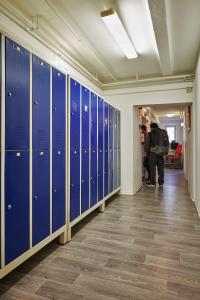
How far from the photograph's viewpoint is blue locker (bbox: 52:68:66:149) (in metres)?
2.35

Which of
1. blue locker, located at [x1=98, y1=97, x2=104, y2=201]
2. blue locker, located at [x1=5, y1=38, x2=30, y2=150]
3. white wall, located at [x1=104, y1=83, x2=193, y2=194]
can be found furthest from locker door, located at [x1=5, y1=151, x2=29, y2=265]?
white wall, located at [x1=104, y1=83, x2=193, y2=194]

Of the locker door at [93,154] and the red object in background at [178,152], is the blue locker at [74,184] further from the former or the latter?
the red object in background at [178,152]

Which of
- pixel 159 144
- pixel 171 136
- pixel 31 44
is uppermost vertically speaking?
pixel 31 44

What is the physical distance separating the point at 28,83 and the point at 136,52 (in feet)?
8.15

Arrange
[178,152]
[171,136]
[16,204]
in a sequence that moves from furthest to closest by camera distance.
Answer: [171,136], [178,152], [16,204]

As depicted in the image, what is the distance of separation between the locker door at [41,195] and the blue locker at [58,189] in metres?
0.12

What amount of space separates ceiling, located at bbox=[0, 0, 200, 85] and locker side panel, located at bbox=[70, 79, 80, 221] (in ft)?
2.79

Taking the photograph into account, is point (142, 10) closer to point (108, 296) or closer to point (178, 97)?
point (178, 97)

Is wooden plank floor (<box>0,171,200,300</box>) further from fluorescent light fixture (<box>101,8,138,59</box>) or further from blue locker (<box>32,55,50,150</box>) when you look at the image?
fluorescent light fixture (<box>101,8,138,59</box>)

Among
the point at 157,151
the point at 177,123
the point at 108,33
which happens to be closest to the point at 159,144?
the point at 157,151

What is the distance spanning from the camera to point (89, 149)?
3357 millimetres

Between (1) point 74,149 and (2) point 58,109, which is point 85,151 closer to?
(1) point 74,149

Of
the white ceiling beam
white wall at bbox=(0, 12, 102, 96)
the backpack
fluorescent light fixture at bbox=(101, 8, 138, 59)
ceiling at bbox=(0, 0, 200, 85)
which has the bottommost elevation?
the backpack

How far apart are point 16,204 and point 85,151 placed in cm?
157
